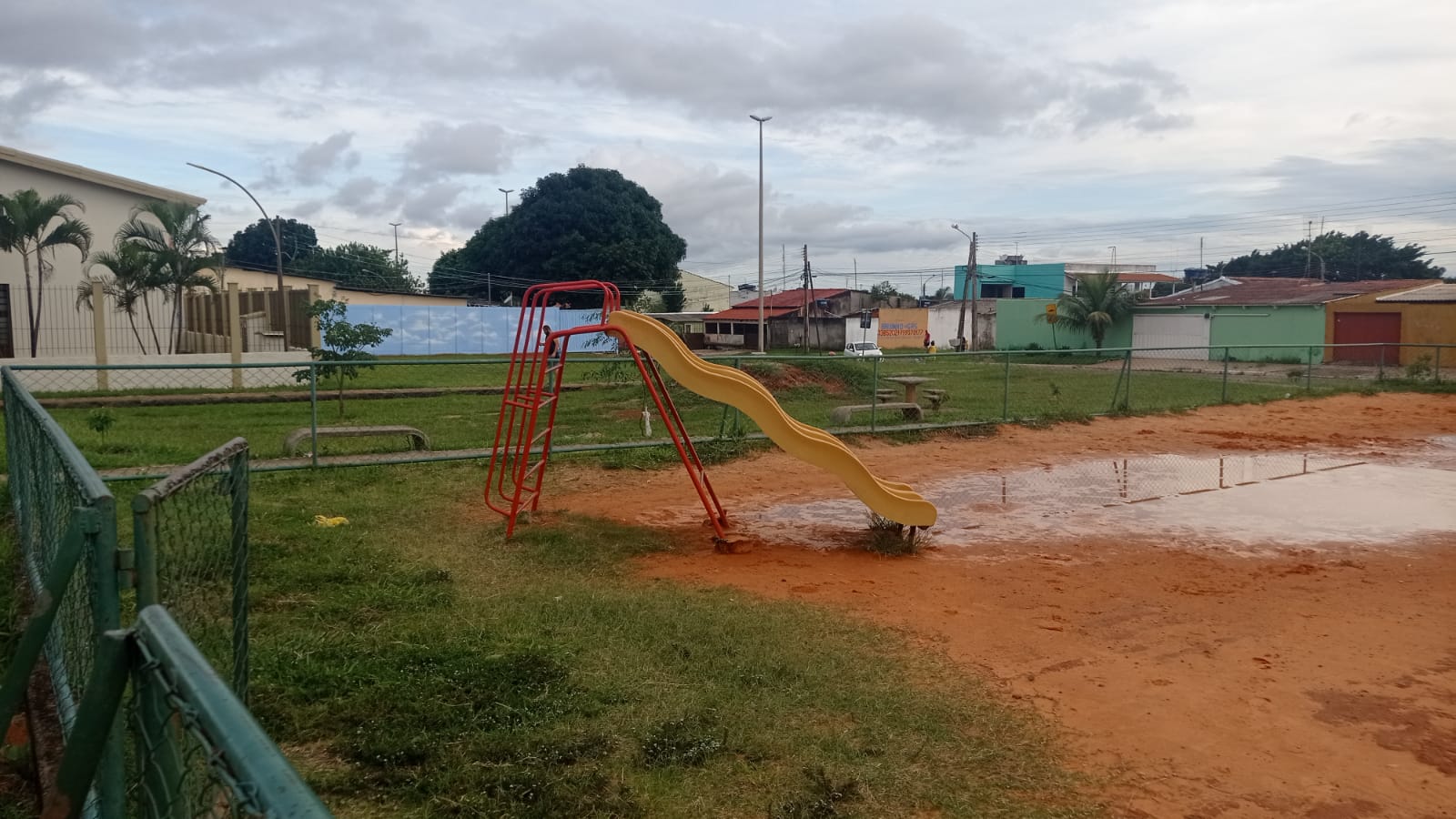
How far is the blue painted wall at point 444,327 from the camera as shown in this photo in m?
44.7

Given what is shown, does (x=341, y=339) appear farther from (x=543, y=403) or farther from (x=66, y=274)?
(x=66, y=274)

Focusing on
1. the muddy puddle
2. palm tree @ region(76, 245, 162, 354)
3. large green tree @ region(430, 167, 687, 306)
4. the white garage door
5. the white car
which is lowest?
the muddy puddle

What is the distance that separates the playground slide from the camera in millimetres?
8906

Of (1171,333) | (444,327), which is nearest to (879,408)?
(1171,333)

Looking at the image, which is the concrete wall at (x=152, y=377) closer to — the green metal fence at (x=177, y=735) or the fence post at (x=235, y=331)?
the fence post at (x=235, y=331)

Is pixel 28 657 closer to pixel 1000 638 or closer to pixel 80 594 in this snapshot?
pixel 80 594

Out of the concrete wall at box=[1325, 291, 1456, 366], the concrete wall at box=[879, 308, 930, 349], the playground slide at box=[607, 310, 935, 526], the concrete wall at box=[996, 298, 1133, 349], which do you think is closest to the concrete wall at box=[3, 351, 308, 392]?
the playground slide at box=[607, 310, 935, 526]

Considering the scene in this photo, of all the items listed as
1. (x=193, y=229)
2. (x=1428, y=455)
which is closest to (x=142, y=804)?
(x=1428, y=455)

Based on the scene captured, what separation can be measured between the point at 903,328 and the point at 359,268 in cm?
4361

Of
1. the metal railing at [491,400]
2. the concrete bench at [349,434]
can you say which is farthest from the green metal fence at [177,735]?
the concrete bench at [349,434]

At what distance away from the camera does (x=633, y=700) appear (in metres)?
5.09

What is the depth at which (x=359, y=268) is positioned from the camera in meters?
76.3

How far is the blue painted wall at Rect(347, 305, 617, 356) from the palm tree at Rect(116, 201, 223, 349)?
1723 cm

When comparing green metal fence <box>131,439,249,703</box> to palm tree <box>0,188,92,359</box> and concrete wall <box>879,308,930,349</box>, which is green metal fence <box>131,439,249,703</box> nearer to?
palm tree <box>0,188,92,359</box>
